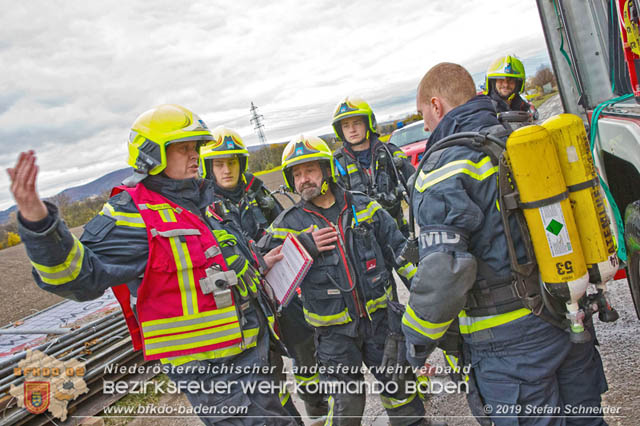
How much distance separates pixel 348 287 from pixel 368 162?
2144 millimetres

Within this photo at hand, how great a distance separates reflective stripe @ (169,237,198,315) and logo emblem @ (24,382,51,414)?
3.08m

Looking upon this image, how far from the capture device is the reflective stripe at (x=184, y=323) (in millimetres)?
2010

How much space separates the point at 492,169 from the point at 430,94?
21.2 inches

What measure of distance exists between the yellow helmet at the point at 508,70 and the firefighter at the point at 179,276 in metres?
3.98

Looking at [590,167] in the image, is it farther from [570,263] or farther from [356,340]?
[356,340]

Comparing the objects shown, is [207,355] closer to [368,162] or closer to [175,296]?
[175,296]

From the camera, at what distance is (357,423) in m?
2.85

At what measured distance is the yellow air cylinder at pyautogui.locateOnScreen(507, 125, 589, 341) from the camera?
5.43 ft

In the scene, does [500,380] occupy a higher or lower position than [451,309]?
lower

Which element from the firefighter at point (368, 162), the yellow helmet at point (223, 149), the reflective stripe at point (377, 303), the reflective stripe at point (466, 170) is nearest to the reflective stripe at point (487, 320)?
the reflective stripe at point (466, 170)

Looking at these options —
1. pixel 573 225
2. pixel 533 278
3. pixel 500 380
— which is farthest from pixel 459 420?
pixel 573 225

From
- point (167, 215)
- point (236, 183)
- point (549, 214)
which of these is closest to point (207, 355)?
point (167, 215)

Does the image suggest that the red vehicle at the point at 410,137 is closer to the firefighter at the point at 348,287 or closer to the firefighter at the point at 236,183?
the firefighter at the point at 236,183

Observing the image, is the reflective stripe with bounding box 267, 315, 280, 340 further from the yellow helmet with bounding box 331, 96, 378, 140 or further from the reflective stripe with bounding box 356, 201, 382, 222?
the yellow helmet with bounding box 331, 96, 378, 140
